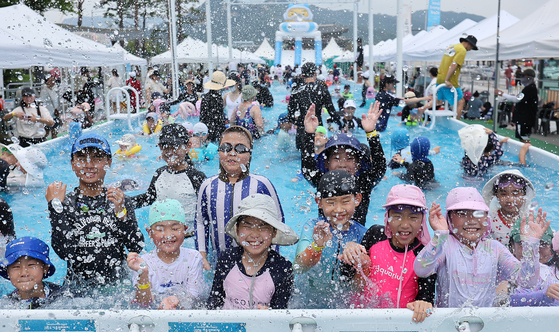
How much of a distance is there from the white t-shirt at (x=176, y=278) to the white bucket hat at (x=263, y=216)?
1.33 feet

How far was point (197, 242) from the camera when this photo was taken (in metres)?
3.33

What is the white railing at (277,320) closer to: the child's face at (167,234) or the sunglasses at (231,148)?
the child's face at (167,234)

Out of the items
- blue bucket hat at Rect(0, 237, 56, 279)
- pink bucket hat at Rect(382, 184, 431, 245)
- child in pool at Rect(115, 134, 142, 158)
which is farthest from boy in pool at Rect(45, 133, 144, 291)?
child in pool at Rect(115, 134, 142, 158)

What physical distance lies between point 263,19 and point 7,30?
9057 cm

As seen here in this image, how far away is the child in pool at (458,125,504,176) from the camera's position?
21.7 feet

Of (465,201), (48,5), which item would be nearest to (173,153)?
(465,201)

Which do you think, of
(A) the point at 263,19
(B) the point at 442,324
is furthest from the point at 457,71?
(A) the point at 263,19

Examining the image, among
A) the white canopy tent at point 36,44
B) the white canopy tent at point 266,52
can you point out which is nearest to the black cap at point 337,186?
the white canopy tent at point 36,44

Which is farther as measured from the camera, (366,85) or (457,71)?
(366,85)

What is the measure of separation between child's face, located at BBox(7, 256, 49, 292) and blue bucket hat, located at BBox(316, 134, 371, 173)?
2080 mm

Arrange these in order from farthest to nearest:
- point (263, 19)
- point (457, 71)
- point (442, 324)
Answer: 1. point (263, 19)
2. point (457, 71)
3. point (442, 324)

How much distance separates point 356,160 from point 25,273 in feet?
7.73

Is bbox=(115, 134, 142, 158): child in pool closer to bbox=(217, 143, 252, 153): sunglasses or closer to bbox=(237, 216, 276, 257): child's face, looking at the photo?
bbox=(217, 143, 252, 153): sunglasses

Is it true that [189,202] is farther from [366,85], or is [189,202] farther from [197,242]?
[366,85]
